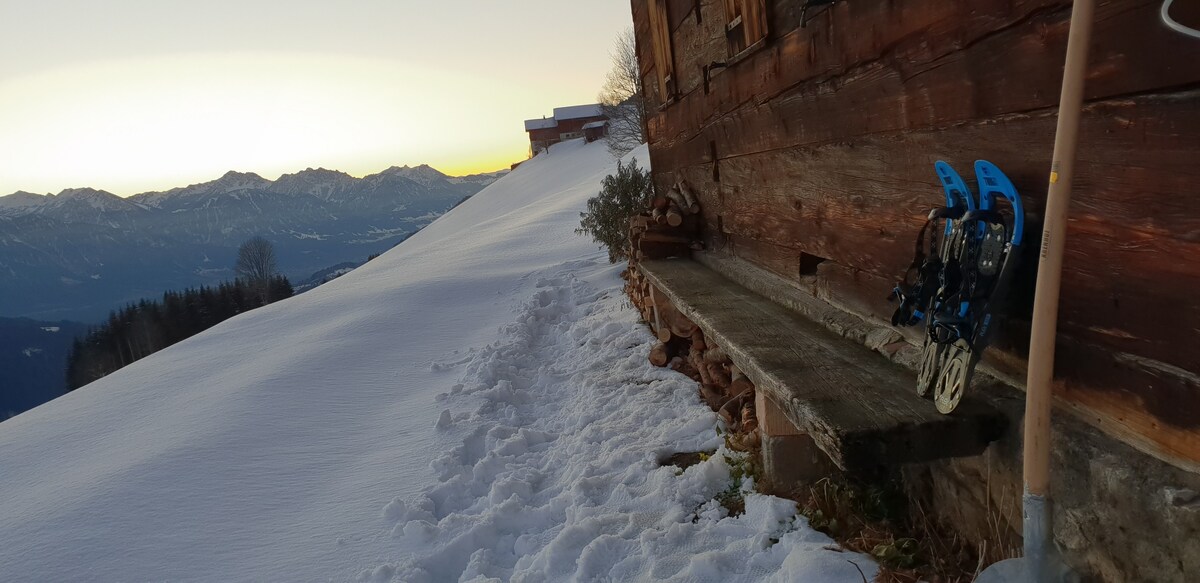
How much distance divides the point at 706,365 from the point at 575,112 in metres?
70.6

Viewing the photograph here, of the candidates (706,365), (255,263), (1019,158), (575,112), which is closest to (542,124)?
(575,112)

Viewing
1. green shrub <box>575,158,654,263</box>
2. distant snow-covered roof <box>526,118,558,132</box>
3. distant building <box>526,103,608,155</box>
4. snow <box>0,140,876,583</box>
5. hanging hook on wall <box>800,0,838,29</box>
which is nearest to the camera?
hanging hook on wall <box>800,0,838,29</box>

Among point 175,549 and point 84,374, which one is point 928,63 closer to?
point 175,549

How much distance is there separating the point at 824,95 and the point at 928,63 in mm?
799

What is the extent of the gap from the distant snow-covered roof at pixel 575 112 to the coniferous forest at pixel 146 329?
35.6 m

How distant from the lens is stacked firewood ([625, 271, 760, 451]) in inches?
135

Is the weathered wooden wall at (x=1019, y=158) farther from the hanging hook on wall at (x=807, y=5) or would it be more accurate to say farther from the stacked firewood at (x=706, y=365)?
the stacked firewood at (x=706, y=365)

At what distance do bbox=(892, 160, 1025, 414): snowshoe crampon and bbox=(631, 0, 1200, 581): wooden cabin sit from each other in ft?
0.24

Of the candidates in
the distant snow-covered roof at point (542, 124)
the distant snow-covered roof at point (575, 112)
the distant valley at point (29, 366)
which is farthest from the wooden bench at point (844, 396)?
the distant valley at point (29, 366)

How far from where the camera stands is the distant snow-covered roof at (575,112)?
7069 centimetres

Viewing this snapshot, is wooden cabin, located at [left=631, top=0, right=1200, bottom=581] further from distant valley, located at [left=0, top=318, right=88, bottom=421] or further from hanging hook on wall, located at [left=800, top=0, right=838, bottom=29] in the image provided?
distant valley, located at [left=0, top=318, right=88, bottom=421]

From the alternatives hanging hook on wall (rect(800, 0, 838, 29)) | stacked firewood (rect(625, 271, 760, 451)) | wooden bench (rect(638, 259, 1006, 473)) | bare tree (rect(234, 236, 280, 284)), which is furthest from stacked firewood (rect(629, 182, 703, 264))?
bare tree (rect(234, 236, 280, 284))

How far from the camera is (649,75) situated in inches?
280

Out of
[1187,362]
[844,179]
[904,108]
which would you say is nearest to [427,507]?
[844,179]
